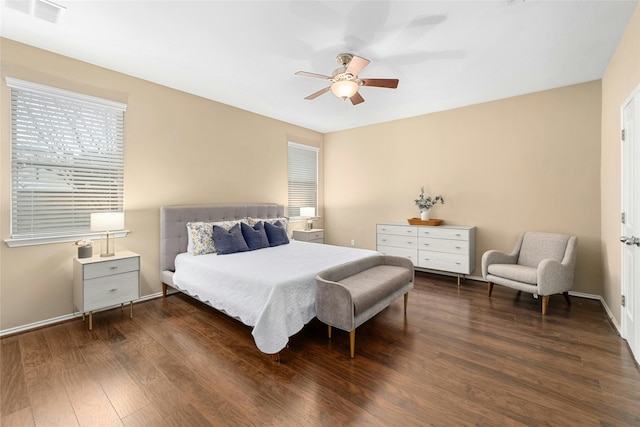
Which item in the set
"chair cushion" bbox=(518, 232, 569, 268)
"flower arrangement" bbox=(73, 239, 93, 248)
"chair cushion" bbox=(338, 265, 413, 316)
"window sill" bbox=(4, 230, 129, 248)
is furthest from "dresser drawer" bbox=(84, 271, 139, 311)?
"chair cushion" bbox=(518, 232, 569, 268)

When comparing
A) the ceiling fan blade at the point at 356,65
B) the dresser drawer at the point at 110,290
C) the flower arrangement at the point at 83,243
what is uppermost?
the ceiling fan blade at the point at 356,65

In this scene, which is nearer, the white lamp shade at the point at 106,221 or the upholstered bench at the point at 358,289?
the upholstered bench at the point at 358,289

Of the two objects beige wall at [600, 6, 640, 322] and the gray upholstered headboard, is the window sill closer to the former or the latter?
the gray upholstered headboard

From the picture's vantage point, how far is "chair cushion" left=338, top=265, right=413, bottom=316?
2500 mm

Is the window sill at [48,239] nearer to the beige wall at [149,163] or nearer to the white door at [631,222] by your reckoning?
the beige wall at [149,163]

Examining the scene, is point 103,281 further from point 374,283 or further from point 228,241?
point 374,283

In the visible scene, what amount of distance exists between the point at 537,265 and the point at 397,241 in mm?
1966

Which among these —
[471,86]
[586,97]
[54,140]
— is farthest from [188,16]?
[586,97]

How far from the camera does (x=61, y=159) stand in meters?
3.06

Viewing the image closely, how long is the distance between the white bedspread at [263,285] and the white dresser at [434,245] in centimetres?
147

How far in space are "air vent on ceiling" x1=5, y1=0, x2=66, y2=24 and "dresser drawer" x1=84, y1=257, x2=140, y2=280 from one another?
227 cm

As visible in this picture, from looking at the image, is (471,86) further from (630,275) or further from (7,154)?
(7,154)

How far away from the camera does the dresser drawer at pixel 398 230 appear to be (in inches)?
190

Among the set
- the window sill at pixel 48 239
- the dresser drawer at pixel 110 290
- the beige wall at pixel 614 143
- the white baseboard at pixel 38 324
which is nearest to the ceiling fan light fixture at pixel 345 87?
the beige wall at pixel 614 143
